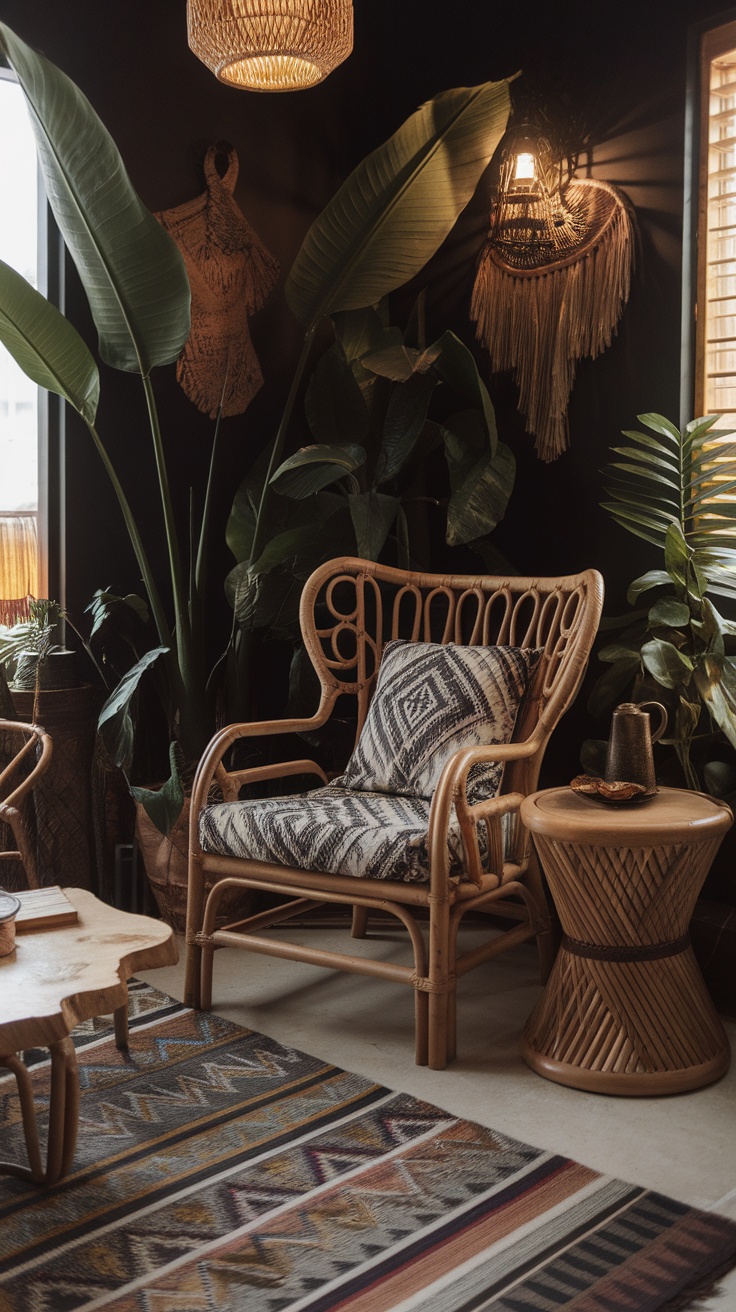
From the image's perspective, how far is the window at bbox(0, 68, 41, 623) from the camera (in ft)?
11.1

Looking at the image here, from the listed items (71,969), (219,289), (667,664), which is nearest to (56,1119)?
(71,969)

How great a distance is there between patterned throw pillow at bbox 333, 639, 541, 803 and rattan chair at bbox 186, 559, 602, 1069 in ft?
0.25

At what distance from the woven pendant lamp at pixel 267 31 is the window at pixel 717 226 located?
3.13ft

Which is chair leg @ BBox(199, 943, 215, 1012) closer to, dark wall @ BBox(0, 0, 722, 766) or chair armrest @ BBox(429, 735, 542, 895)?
chair armrest @ BBox(429, 735, 542, 895)

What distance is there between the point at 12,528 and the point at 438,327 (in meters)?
1.46

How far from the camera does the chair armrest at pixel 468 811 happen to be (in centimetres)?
233

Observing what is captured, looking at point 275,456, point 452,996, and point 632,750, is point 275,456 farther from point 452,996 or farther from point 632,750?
point 452,996

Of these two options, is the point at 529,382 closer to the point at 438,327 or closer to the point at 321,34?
A: the point at 438,327

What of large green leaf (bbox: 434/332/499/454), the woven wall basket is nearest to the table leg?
large green leaf (bbox: 434/332/499/454)

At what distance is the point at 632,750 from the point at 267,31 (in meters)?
1.73

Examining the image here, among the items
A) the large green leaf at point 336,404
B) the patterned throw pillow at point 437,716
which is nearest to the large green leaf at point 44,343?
the large green leaf at point 336,404

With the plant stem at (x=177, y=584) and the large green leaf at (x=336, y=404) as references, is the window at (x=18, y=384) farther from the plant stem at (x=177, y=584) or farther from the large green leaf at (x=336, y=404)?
the large green leaf at (x=336, y=404)

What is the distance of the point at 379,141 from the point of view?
3.95 metres

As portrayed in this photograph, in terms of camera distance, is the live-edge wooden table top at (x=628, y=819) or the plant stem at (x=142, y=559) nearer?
the live-edge wooden table top at (x=628, y=819)
